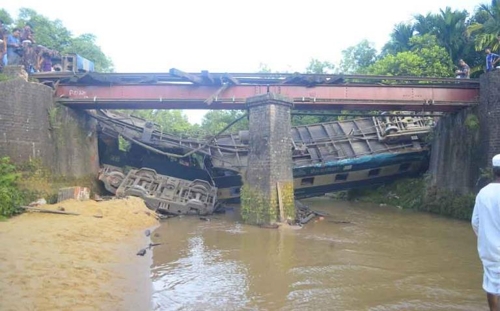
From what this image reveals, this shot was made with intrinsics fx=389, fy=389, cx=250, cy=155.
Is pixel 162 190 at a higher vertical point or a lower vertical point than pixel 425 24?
lower

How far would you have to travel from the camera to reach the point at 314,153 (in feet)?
55.5

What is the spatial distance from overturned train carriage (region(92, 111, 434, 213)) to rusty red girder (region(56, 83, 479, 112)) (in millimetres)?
1456

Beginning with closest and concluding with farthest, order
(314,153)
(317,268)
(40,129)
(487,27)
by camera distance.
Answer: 1. (317,268)
2. (40,129)
3. (314,153)
4. (487,27)

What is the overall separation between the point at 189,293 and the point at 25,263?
247 centimetres

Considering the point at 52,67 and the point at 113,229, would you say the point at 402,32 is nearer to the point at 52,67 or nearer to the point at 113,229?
the point at 52,67

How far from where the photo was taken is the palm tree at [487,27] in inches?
778

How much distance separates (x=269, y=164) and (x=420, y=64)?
47.8 ft

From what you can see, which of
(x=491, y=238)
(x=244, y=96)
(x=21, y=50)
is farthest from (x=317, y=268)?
(x=21, y=50)

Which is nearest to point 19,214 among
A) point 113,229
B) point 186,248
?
point 113,229

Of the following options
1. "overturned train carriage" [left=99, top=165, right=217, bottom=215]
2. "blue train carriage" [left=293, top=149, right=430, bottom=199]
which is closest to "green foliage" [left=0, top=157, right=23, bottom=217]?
"overturned train carriage" [left=99, top=165, right=217, bottom=215]

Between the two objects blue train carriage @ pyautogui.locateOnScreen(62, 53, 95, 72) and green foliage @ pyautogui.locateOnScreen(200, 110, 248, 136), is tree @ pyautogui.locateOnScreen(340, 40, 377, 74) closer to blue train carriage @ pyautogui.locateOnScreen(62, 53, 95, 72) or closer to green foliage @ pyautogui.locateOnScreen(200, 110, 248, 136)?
green foliage @ pyautogui.locateOnScreen(200, 110, 248, 136)

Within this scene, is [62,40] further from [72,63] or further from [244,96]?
[244,96]

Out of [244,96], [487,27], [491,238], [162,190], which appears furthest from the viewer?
[487,27]

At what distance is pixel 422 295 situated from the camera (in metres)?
5.68
